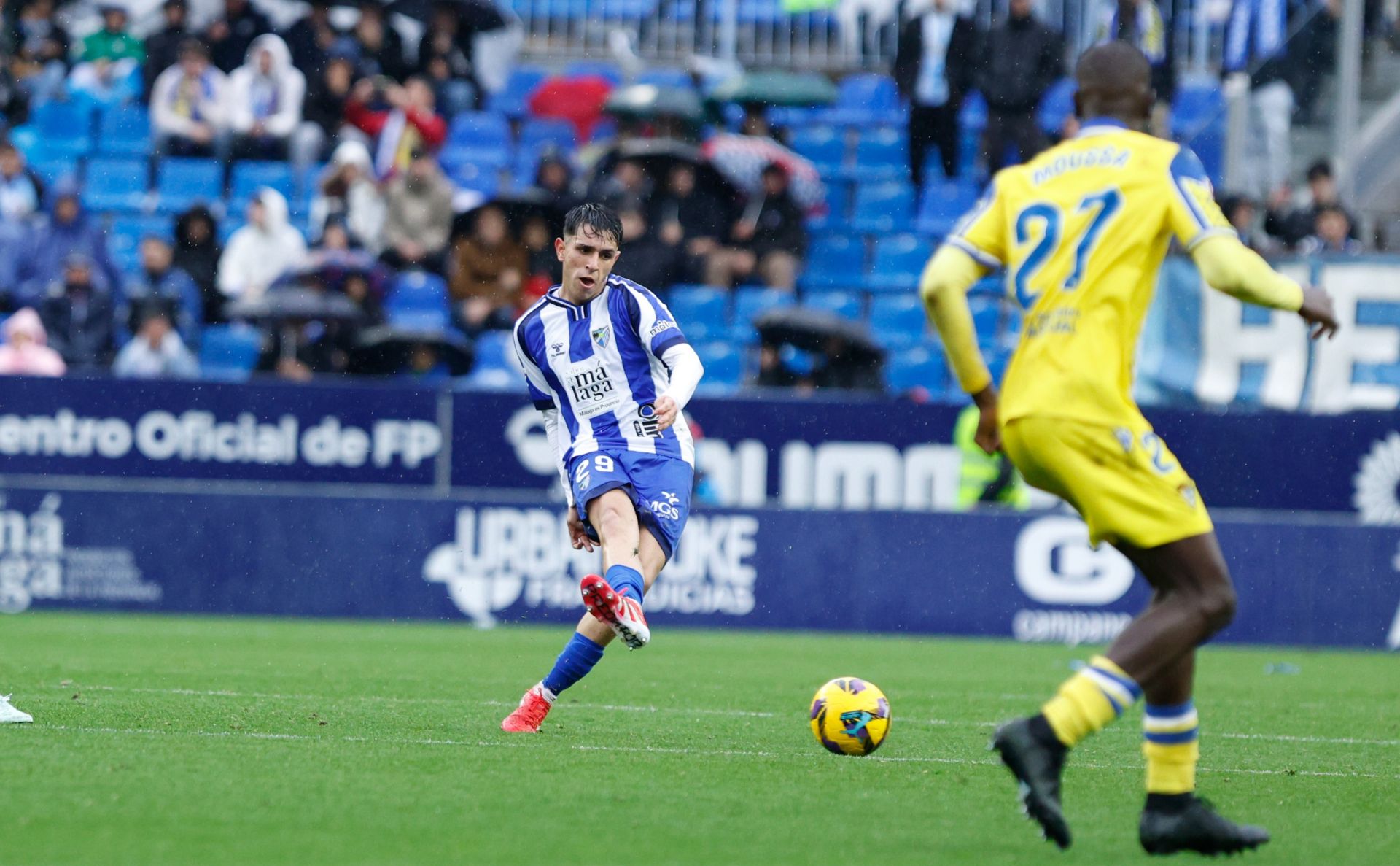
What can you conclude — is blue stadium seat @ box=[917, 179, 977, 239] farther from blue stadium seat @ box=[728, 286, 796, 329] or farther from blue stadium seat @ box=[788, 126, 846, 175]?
blue stadium seat @ box=[728, 286, 796, 329]

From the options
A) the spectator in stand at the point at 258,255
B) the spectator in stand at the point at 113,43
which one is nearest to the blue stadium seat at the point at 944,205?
the spectator in stand at the point at 258,255

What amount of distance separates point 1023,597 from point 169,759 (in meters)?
9.83

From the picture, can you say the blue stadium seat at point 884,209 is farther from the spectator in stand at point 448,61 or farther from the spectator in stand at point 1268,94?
the spectator in stand at point 448,61

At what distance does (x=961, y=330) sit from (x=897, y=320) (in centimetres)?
1402

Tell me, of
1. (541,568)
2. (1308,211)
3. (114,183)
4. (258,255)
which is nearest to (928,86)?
(1308,211)

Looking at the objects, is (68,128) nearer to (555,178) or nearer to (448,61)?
(448,61)

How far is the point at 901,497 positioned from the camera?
Answer: 16.4m

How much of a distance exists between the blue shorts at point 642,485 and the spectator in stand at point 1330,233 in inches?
398

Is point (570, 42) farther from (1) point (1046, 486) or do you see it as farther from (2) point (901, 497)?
(1) point (1046, 486)

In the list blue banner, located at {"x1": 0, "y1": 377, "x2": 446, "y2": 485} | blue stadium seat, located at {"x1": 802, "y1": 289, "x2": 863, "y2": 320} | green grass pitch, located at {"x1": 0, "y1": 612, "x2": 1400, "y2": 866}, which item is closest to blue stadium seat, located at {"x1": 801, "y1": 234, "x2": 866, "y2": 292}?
blue stadium seat, located at {"x1": 802, "y1": 289, "x2": 863, "y2": 320}

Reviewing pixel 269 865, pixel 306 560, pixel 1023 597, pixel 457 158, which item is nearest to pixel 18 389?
pixel 306 560

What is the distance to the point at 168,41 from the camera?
69.8ft

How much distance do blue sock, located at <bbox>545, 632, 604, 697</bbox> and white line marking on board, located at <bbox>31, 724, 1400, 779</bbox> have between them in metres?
0.56

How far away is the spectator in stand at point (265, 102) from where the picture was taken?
67.0 feet
